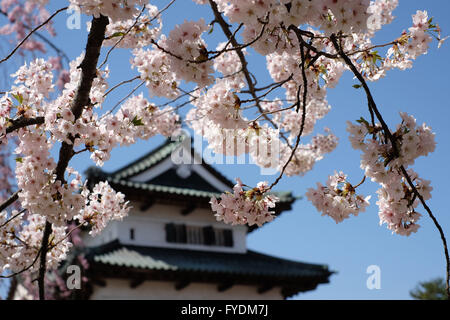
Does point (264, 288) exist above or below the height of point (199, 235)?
below

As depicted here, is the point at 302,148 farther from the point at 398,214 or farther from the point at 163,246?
→ the point at 163,246

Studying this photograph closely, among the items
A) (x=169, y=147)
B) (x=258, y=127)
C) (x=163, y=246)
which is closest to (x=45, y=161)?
(x=258, y=127)

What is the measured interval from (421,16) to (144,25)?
273 centimetres

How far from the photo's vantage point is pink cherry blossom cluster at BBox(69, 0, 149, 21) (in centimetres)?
326

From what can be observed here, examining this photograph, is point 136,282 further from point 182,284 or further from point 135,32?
point 135,32

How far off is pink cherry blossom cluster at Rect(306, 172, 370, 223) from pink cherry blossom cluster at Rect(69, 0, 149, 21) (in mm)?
1741

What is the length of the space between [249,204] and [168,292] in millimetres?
11973

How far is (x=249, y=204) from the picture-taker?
379 centimetres

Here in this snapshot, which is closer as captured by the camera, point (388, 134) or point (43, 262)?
point (388, 134)

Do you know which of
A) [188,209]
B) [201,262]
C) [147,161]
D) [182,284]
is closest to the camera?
[182,284]

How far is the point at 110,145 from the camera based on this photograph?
438 centimetres

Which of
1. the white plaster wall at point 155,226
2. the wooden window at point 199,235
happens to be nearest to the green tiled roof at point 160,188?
the white plaster wall at point 155,226

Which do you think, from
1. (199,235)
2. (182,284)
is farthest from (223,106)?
(199,235)

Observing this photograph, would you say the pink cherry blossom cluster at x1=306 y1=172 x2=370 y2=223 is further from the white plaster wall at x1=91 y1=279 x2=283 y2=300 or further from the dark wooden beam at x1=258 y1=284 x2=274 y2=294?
the dark wooden beam at x1=258 y1=284 x2=274 y2=294
